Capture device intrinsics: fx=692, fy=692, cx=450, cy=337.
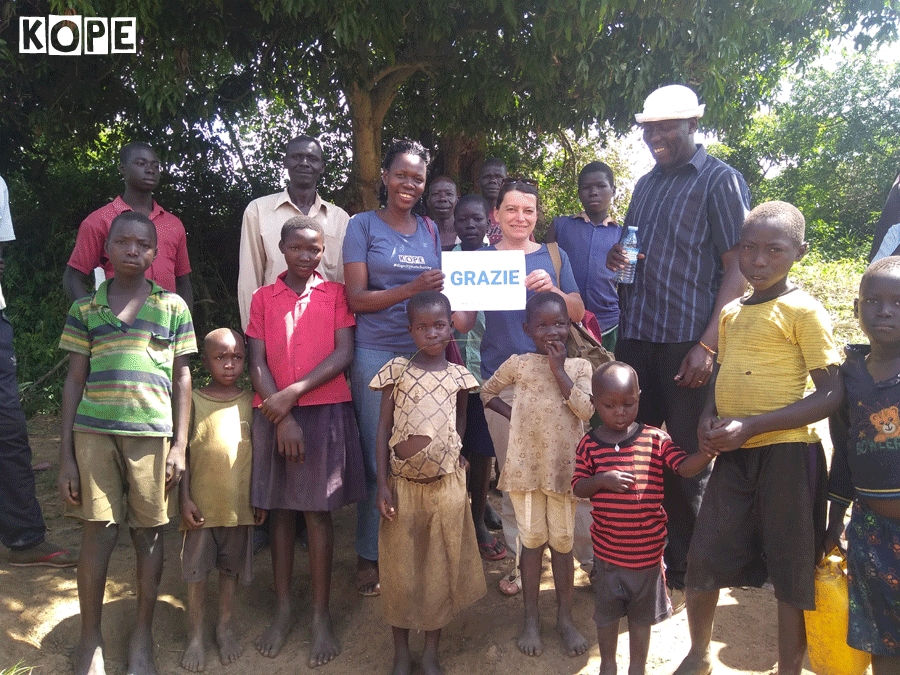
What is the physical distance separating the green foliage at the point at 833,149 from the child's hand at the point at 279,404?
1782 cm

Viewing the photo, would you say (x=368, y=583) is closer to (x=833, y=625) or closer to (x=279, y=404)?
(x=279, y=404)

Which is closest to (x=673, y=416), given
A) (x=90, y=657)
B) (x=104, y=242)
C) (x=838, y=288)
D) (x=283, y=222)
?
(x=283, y=222)

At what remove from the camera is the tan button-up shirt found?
11.8 feet

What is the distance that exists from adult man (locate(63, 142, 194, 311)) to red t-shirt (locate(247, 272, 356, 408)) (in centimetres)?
73

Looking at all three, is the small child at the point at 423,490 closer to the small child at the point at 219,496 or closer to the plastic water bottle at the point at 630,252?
the small child at the point at 219,496

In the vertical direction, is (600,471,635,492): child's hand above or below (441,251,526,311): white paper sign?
below

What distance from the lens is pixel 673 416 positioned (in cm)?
318

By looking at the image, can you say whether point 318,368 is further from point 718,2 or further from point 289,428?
point 718,2

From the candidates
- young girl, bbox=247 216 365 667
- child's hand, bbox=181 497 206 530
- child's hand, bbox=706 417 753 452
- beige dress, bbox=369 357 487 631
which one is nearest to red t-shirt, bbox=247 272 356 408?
young girl, bbox=247 216 365 667

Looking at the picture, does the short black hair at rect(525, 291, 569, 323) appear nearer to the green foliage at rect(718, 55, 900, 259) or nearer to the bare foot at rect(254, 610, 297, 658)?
the bare foot at rect(254, 610, 297, 658)

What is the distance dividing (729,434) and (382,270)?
1678 mm

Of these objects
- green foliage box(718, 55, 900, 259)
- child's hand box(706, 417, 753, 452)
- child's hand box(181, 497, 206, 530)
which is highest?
green foliage box(718, 55, 900, 259)

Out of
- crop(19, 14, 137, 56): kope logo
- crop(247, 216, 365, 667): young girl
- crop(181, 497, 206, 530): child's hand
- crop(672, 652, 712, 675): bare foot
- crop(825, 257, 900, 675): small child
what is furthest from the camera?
crop(19, 14, 137, 56): kope logo

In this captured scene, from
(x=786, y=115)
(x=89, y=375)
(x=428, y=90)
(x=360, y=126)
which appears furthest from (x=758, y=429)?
(x=786, y=115)
